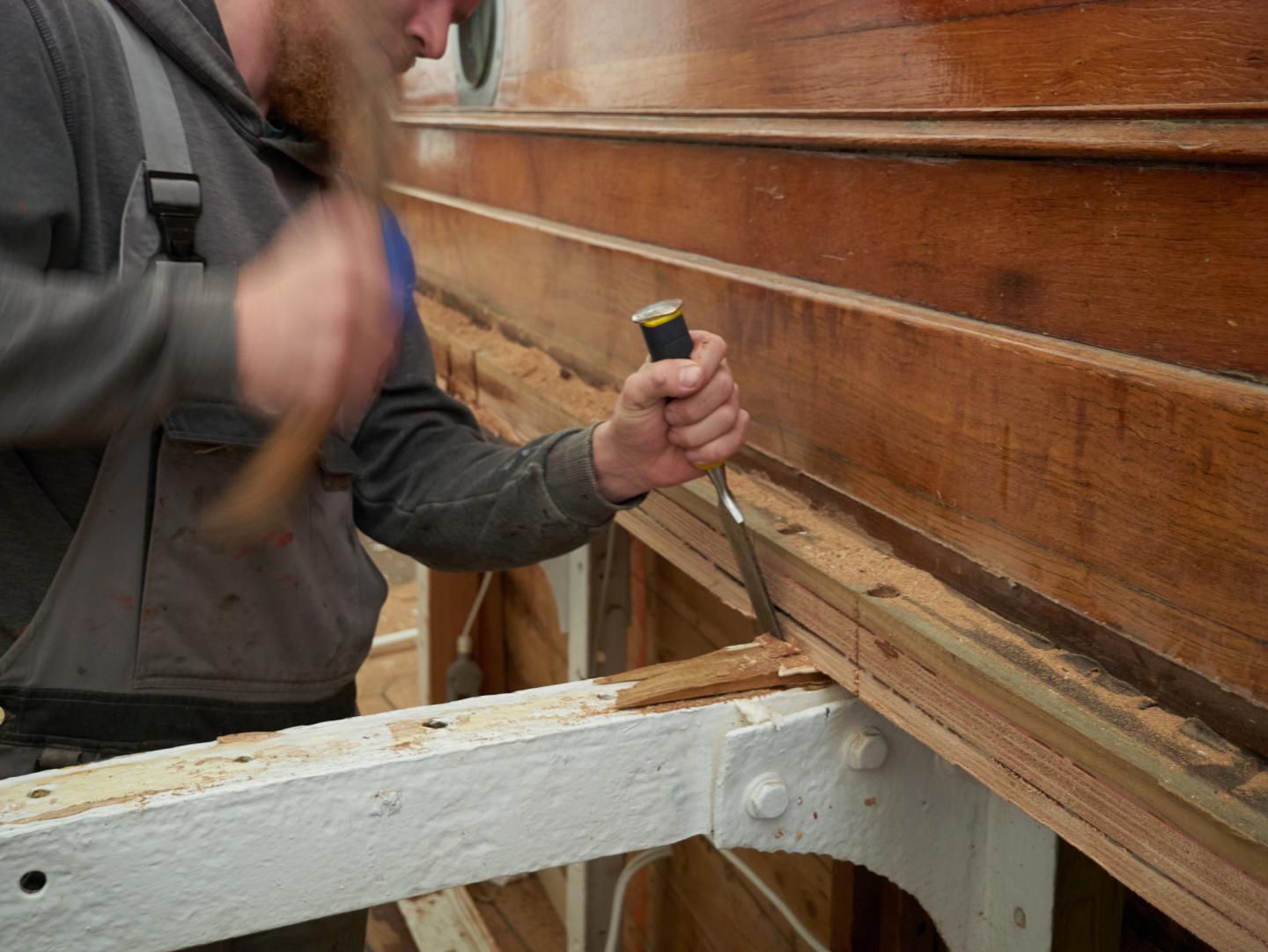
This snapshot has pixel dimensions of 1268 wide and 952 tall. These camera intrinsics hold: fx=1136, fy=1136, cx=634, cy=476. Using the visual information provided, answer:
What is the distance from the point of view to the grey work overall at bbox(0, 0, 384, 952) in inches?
44.4

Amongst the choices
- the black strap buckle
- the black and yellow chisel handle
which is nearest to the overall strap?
the black strap buckle

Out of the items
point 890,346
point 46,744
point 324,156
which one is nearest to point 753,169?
point 890,346

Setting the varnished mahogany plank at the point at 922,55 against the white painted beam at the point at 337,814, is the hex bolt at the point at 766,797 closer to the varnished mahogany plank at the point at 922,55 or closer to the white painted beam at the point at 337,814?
the white painted beam at the point at 337,814

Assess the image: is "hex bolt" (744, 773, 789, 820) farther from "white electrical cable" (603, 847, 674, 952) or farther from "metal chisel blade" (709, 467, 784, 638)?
"white electrical cable" (603, 847, 674, 952)

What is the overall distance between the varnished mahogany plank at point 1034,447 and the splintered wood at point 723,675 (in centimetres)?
18

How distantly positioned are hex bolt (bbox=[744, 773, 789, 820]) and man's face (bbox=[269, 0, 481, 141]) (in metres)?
0.79

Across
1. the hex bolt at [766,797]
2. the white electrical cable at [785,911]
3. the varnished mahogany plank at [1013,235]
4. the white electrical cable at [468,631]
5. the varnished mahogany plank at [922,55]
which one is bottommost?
the white electrical cable at [468,631]

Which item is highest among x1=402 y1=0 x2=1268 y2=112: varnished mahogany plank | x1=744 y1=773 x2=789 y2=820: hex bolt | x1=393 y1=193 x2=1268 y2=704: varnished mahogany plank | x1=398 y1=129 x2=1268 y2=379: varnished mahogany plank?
x1=402 y1=0 x2=1268 y2=112: varnished mahogany plank

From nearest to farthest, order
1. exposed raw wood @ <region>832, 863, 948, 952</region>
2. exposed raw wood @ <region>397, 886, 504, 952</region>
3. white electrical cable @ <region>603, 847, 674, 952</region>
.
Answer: exposed raw wood @ <region>832, 863, 948, 952</region>, white electrical cable @ <region>603, 847, 674, 952</region>, exposed raw wood @ <region>397, 886, 504, 952</region>

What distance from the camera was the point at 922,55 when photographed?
102 centimetres

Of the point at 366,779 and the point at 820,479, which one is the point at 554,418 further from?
the point at 366,779

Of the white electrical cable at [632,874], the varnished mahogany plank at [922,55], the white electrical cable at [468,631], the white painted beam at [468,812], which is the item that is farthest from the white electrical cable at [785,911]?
the white electrical cable at [468,631]

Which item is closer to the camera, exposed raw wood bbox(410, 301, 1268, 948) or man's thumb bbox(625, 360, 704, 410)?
exposed raw wood bbox(410, 301, 1268, 948)

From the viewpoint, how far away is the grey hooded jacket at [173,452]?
87 centimetres
